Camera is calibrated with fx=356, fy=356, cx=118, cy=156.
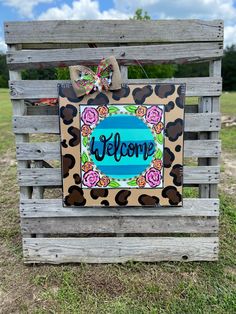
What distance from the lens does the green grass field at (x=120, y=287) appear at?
8.44 ft

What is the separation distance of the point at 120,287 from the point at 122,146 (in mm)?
1109

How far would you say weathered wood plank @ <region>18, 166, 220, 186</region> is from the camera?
2891 millimetres

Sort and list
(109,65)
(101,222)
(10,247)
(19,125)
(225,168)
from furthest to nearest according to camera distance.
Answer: (225,168), (10,247), (101,222), (19,125), (109,65)

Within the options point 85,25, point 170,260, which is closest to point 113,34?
point 85,25

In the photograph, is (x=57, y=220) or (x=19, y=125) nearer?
(x=19, y=125)

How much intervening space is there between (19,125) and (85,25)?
0.93 meters

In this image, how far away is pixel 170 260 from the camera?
3.10m

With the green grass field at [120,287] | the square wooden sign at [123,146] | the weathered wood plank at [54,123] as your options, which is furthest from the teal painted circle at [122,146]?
the green grass field at [120,287]

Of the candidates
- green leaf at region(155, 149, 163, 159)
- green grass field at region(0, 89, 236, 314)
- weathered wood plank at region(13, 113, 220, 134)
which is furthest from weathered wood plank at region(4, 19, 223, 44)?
green grass field at region(0, 89, 236, 314)

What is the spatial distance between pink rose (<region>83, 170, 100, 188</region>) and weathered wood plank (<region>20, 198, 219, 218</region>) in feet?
0.78

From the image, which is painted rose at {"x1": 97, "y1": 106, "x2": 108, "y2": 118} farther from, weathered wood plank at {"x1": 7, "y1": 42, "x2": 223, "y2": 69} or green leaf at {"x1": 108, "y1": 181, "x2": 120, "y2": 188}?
green leaf at {"x1": 108, "y1": 181, "x2": 120, "y2": 188}

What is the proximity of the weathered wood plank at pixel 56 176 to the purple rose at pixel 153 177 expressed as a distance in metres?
0.23

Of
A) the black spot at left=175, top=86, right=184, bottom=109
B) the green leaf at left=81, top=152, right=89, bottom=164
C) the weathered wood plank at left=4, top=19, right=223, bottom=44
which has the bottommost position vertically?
the green leaf at left=81, top=152, right=89, bottom=164

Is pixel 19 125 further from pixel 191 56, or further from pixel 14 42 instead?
pixel 191 56
